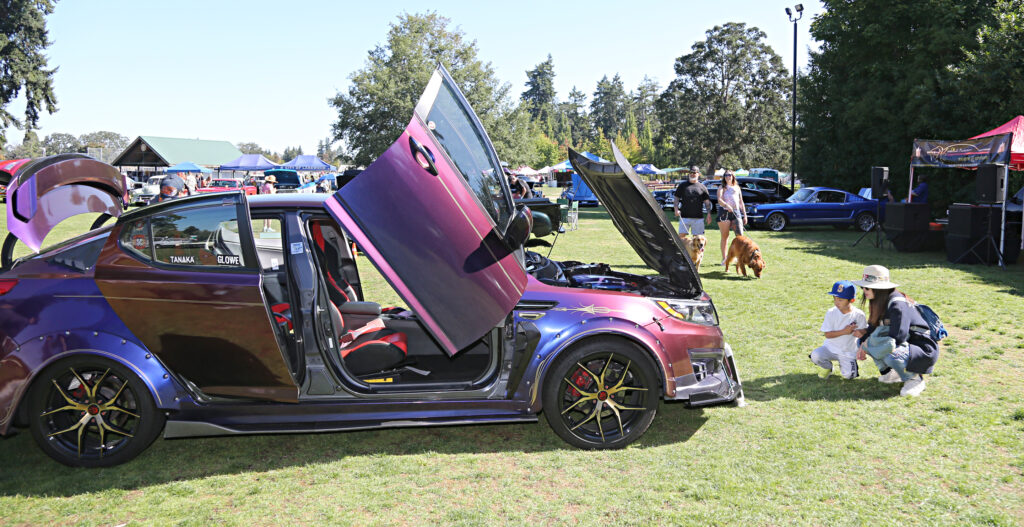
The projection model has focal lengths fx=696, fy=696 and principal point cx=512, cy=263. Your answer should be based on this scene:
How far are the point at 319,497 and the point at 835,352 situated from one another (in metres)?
4.36

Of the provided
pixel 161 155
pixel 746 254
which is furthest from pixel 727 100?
pixel 746 254

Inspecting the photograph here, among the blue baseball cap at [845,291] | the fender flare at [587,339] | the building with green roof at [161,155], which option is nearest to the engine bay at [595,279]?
the fender flare at [587,339]

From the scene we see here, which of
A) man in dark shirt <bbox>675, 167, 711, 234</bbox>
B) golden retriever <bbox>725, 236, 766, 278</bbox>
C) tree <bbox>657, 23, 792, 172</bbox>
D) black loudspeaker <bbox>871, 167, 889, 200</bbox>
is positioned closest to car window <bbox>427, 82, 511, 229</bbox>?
golden retriever <bbox>725, 236, 766, 278</bbox>

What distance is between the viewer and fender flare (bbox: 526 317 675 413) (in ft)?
13.8

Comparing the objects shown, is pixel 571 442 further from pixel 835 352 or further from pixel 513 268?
pixel 835 352

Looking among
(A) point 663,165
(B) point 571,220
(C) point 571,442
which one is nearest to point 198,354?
(C) point 571,442

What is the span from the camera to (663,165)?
285 ft

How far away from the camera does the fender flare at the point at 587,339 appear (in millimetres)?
4219

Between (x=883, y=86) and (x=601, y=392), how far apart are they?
2496 centimetres

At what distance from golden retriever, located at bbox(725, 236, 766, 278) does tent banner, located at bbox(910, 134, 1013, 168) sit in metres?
5.72

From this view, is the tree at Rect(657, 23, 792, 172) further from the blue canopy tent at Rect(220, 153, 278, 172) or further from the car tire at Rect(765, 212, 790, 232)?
the car tire at Rect(765, 212, 790, 232)

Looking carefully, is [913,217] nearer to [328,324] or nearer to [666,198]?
[328,324]

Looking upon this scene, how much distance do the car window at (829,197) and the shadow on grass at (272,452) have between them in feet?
60.7

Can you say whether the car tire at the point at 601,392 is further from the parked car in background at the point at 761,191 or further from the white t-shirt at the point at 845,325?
the parked car in background at the point at 761,191
